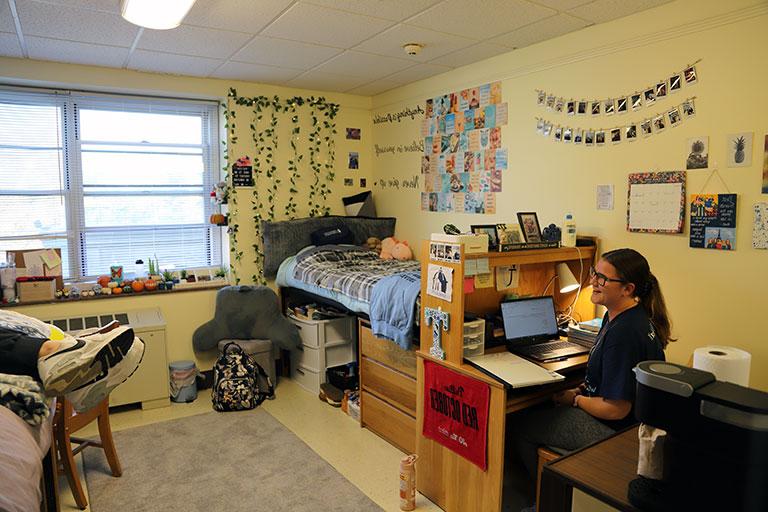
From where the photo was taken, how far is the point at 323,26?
10.4 feet

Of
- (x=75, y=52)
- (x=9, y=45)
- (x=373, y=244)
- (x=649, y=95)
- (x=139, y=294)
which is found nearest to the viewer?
(x=649, y=95)

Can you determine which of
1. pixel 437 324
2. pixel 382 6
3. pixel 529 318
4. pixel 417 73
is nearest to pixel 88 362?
pixel 437 324

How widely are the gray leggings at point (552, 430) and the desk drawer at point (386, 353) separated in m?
→ 0.82

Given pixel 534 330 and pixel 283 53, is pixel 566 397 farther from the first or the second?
pixel 283 53

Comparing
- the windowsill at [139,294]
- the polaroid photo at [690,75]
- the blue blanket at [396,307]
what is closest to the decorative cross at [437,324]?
the blue blanket at [396,307]

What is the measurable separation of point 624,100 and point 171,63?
3128mm

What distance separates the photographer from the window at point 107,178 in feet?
13.6

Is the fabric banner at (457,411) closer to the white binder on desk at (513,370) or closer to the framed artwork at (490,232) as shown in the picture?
the white binder on desk at (513,370)

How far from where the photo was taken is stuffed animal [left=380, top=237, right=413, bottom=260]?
15.3 feet

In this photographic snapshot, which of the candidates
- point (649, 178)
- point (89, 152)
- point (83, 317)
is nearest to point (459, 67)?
point (649, 178)

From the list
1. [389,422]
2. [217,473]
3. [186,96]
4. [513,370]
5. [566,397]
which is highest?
[186,96]

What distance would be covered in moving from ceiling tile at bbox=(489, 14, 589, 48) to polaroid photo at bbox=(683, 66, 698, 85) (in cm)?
65

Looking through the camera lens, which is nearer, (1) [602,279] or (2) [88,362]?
(2) [88,362]

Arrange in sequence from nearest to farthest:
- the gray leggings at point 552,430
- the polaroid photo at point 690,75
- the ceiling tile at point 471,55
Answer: the gray leggings at point 552,430 → the polaroid photo at point 690,75 → the ceiling tile at point 471,55
